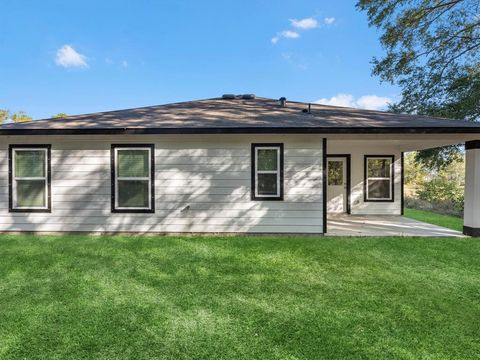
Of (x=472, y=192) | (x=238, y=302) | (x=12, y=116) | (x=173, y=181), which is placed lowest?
(x=238, y=302)

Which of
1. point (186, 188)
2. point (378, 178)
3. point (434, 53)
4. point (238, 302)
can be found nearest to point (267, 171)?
point (186, 188)

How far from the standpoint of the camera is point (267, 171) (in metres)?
6.85

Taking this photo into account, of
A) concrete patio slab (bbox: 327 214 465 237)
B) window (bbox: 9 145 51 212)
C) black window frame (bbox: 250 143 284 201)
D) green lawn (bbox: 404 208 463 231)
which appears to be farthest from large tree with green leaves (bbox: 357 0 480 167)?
window (bbox: 9 145 51 212)

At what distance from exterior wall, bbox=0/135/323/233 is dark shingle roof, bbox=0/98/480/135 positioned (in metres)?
0.32

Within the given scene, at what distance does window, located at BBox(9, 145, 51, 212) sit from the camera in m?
6.87

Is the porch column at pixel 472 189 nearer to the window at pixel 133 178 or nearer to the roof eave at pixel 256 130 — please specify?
the roof eave at pixel 256 130

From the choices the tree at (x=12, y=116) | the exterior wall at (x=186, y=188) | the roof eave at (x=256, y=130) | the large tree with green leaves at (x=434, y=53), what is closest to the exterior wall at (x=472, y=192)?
the roof eave at (x=256, y=130)

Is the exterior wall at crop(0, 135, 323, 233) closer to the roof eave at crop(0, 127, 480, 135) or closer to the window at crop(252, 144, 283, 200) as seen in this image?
the window at crop(252, 144, 283, 200)

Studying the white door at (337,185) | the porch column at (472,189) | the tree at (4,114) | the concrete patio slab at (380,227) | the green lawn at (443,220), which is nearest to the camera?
the porch column at (472,189)

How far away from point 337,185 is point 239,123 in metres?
5.34

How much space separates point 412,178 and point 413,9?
1438 centimetres

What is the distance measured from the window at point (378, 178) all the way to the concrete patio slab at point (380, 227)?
1.06 meters

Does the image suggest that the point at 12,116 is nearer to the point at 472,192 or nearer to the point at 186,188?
the point at 186,188

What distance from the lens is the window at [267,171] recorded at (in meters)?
6.81
